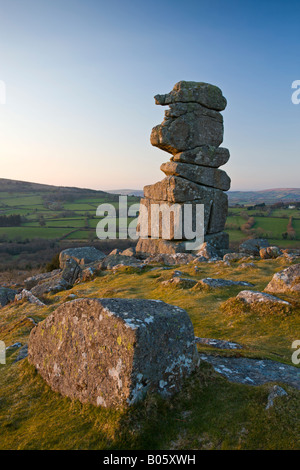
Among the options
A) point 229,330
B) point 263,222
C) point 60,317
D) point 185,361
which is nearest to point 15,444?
point 60,317

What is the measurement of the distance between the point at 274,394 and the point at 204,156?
26.8 meters

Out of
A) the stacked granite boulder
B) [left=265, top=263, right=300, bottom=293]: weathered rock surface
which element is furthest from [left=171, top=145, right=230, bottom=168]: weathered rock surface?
[left=265, top=263, right=300, bottom=293]: weathered rock surface

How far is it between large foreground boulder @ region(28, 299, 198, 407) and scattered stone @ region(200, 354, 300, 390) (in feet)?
3.80

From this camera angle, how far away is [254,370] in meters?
6.80

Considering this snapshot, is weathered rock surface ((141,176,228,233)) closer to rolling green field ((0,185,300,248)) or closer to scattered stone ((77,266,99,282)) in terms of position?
scattered stone ((77,266,99,282))

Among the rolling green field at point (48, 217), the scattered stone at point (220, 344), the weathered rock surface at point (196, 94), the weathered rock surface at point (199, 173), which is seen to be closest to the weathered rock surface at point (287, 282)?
the scattered stone at point (220, 344)

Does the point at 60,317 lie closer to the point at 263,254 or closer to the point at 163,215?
the point at 263,254

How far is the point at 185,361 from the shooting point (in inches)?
228

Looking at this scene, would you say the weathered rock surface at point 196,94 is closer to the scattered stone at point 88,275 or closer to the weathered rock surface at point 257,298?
the scattered stone at point 88,275

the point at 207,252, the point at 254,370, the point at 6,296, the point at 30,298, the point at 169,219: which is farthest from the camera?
the point at 169,219

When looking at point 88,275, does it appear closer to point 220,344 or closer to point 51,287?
point 51,287

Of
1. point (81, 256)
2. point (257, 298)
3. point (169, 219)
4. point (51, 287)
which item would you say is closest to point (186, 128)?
point (169, 219)

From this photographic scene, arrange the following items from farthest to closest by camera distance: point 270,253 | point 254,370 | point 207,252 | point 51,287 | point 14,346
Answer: point 207,252, point 270,253, point 51,287, point 14,346, point 254,370
